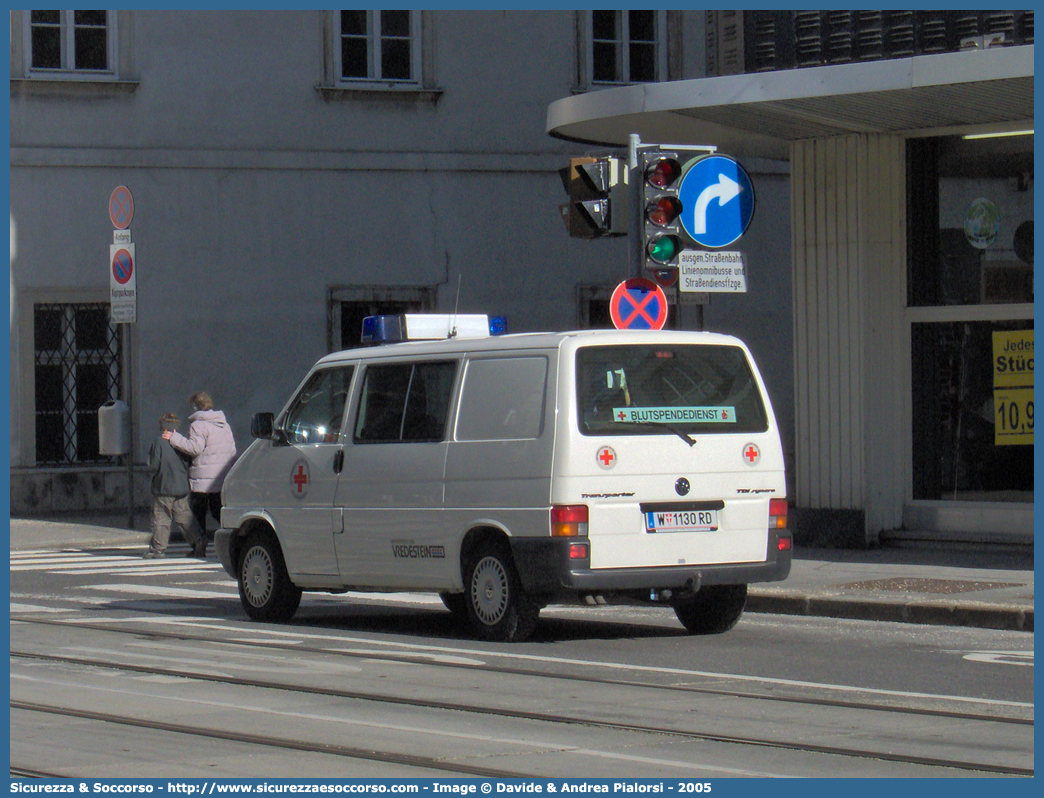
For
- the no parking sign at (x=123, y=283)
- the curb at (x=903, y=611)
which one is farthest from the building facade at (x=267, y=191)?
the curb at (x=903, y=611)

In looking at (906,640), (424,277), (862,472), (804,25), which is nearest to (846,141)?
(804,25)

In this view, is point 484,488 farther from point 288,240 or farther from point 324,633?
point 288,240

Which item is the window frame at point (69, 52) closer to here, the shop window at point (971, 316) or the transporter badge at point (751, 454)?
the shop window at point (971, 316)

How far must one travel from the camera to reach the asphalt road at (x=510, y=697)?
6.91m

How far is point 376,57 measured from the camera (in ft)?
81.0

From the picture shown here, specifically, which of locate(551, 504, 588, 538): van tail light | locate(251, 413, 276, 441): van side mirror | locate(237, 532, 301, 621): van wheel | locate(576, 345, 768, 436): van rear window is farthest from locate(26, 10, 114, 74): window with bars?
locate(551, 504, 588, 538): van tail light

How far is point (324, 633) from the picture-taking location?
11.9 m

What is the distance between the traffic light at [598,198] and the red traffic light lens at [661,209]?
10.9 inches

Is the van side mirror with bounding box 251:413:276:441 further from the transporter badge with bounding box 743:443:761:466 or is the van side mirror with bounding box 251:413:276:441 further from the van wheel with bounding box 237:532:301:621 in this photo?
the transporter badge with bounding box 743:443:761:466

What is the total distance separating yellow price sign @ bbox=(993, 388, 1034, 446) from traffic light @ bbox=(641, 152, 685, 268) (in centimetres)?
411

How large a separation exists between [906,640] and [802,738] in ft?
13.2

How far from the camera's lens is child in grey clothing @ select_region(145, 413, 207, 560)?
1847 centimetres

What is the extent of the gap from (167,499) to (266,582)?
20.6ft

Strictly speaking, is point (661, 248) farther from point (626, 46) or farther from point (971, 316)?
point (626, 46)
